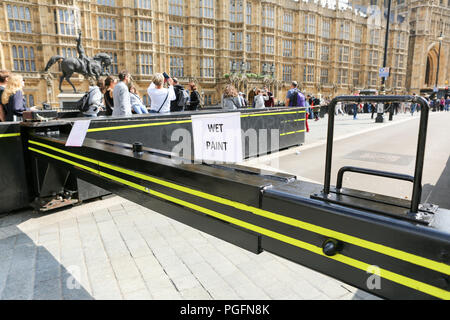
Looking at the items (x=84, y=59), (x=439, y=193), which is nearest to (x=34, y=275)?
(x=439, y=193)

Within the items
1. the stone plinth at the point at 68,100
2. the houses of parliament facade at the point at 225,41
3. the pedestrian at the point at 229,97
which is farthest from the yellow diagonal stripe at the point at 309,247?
the houses of parliament facade at the point at 225,41

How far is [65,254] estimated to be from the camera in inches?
131

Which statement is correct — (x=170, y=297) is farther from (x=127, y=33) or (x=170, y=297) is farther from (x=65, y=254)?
(x=127, y=33)

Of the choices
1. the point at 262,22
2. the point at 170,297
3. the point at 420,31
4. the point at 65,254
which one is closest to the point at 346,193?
the point at 170,297

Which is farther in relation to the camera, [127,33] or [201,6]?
[201,6]

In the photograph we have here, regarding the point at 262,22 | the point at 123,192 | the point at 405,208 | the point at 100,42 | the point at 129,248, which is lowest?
the point at 129,248

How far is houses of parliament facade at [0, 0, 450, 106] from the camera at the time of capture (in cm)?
2661

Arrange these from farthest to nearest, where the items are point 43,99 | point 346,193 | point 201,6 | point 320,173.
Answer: point 201,6, point 43,99, point 320,173, point 346,193

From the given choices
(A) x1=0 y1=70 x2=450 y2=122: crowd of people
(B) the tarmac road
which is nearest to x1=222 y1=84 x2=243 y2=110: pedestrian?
(A) x1=0 y1=70 x2=450 y2=122: crowd of people

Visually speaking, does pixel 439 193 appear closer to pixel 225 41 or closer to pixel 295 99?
pixel 295 99

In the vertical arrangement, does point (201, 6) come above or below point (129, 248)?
A: above

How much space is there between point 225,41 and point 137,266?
117 feet

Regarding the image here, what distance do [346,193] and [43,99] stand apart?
31.6 meters

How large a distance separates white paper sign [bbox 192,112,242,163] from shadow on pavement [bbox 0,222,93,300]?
1.64 m
